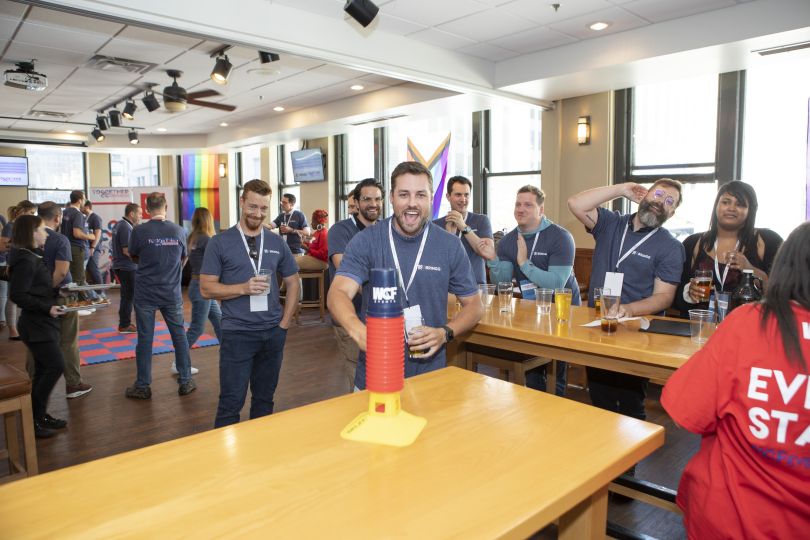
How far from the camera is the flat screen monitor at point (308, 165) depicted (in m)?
10.2

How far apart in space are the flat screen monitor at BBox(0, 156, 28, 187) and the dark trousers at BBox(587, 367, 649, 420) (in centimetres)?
1237

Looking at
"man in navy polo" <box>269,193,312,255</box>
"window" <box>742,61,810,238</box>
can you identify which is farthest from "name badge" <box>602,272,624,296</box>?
"man in navy polo" <box>269,193,312,255</box>

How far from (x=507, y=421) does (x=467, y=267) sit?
3.12 feet

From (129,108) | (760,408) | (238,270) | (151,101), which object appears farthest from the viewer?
(129,108)

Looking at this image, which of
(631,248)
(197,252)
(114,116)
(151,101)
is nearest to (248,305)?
(631,248)

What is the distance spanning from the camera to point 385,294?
128 cm

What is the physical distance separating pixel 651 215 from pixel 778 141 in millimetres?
3599

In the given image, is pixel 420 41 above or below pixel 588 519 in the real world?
above

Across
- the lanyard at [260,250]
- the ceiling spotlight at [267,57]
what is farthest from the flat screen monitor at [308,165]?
the lanyard at [260,250]

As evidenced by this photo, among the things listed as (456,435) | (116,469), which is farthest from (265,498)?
(456,435)

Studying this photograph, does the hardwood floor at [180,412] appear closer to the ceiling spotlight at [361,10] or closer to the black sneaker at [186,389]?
the black sneaker at [186,389]

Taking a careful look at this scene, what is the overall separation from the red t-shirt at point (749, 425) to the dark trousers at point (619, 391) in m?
1.50

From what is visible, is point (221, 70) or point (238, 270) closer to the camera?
point (238, 270)

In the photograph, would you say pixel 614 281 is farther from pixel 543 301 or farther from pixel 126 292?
pixel 126 292
